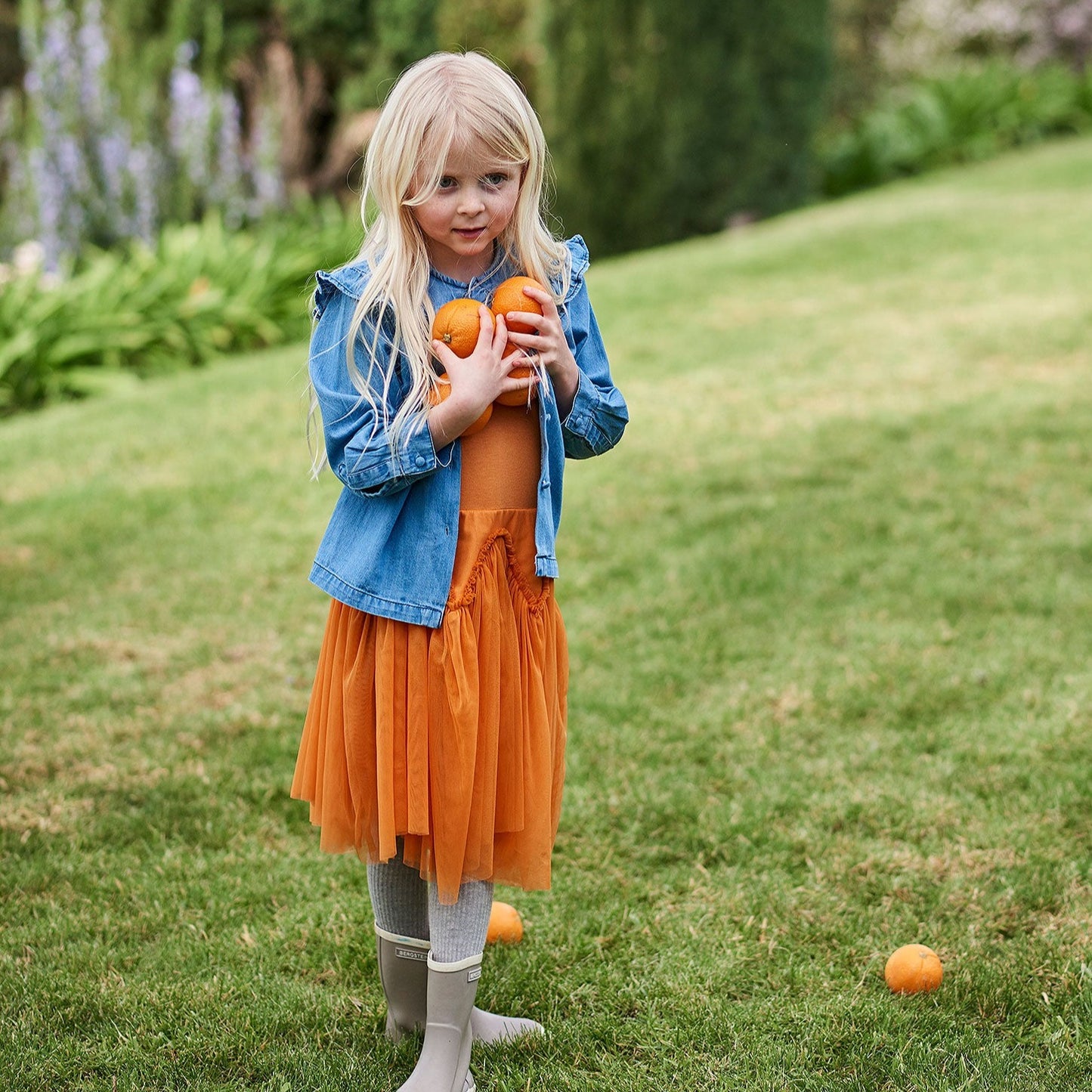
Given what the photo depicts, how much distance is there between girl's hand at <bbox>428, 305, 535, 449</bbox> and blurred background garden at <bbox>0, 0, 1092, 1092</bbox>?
1241 mm

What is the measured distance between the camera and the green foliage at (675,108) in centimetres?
1137

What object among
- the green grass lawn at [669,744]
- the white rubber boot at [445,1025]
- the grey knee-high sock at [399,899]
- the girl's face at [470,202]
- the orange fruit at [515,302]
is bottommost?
the green grass lawn at [669,744]

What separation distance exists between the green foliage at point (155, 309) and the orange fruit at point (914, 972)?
651 centimetres

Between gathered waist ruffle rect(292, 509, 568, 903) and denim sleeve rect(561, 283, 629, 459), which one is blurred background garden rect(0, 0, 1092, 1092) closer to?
gathered waist ruffle rect(292, 509, 568, 903)

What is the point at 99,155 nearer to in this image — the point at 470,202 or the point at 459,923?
the point at 470,202

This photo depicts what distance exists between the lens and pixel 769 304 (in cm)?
902

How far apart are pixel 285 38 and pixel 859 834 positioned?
9.89m

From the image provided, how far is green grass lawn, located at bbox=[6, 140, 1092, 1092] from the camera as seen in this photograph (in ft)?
8.89

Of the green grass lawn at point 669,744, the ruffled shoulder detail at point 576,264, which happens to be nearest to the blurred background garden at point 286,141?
the green grass lawn at point 669,744

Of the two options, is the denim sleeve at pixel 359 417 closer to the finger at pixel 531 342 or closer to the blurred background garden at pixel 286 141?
the finger at pixel 531 342

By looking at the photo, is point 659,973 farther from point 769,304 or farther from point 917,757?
point 769,304

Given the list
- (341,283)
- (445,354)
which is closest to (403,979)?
(445,354)

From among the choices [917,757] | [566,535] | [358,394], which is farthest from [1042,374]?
[358,394]

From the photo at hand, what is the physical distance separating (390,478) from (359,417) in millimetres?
129
